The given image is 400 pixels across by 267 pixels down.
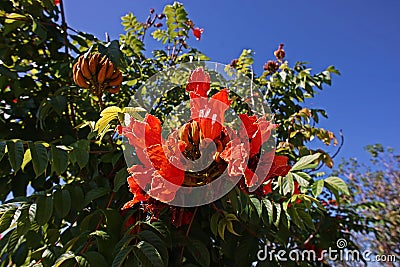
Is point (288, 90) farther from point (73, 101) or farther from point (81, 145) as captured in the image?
point (81, 145)

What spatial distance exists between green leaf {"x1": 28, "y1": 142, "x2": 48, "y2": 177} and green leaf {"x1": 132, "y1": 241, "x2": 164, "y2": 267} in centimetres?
52

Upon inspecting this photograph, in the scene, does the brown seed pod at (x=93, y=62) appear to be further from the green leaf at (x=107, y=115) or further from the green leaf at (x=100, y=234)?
the green leaf at (x=100, y=234)

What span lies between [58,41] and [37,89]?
31cm

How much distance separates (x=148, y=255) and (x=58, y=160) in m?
0.56

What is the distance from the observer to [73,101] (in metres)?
1.93

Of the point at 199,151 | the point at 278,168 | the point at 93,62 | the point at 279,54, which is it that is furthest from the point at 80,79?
the point at 279,54

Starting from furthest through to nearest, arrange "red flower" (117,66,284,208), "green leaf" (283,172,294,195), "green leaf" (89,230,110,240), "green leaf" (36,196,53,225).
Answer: "green leaf" (283,172,294,195), "green leaf" (36,196,53,225), "green leaf" (89,230,110,240), "red flower" (117,66,284,208)

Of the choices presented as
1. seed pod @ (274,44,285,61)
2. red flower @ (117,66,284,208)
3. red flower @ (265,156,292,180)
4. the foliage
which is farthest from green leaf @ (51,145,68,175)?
seed pod @ (274,44,285,61)

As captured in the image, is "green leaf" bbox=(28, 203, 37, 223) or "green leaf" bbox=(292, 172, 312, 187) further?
"green leaf" bbox=(292, 172, 312, 187)

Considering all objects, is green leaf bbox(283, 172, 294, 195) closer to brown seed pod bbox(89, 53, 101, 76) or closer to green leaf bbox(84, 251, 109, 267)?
green leaf bbox(84, 251, 109, 267)

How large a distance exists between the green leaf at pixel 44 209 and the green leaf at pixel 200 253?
493mm

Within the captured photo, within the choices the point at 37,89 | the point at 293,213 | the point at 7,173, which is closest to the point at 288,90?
the point at 293,213

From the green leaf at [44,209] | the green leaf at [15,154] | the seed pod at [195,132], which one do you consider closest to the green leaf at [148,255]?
the seed pod at [195,132]

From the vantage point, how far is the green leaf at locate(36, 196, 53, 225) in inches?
47.4
